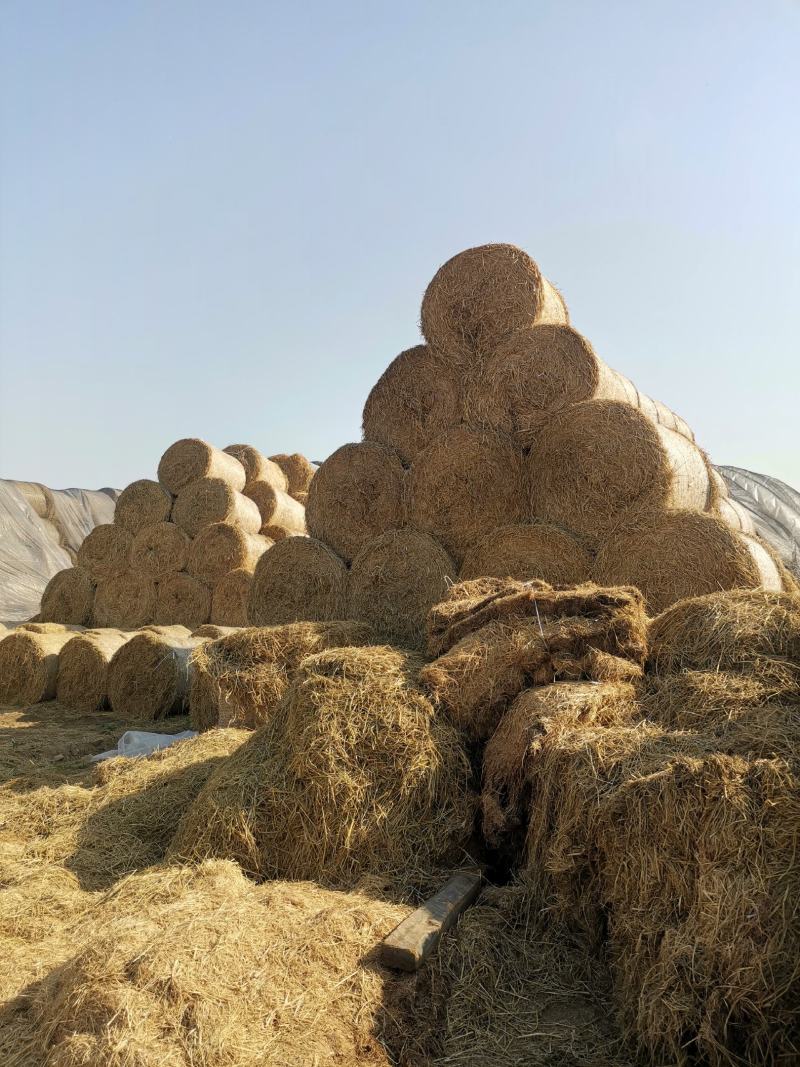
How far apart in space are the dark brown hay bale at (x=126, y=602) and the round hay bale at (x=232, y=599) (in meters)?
1.27

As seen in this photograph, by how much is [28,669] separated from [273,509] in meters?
4.75

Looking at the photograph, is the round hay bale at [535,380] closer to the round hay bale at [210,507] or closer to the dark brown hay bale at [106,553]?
the round hay bale at [210,507]

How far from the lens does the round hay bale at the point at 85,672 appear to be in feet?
30.4

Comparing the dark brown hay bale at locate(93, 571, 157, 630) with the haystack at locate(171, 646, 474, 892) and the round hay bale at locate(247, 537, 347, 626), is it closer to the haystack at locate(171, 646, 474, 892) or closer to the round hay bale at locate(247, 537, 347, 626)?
the round hay bale at locate(247, 537, 347, 626)

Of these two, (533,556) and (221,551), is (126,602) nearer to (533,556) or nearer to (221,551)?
(221,551)

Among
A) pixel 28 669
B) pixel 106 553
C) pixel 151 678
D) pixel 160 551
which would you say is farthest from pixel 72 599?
pixel 151 678

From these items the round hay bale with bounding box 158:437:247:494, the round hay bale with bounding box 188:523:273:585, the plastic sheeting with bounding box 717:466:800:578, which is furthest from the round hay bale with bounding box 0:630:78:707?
the plastic sheeting with bounding box 717:466:800:578

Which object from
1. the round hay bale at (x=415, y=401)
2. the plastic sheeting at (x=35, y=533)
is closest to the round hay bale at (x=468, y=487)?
the round hay bale at (x=415, y=401)

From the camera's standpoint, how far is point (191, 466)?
12477 mm

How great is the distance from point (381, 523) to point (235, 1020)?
17.3 feet

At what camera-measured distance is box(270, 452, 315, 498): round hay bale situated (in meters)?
15.8

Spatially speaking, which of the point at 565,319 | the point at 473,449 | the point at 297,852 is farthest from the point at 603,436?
the point at 297,852

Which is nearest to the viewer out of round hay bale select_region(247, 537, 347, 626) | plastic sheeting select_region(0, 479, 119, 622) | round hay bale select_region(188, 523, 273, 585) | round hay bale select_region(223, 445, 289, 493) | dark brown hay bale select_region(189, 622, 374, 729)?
dark brown hay bale select_region(189, 622, 374, 729)

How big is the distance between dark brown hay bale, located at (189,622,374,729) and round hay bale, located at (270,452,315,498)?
9598mm
